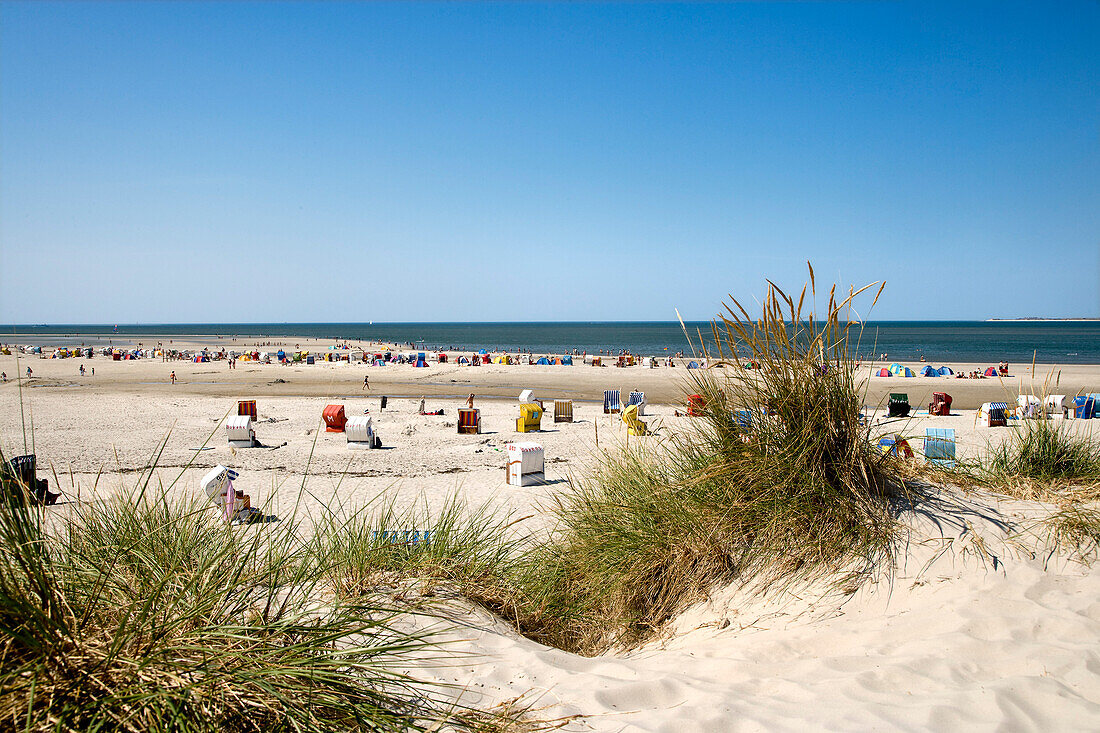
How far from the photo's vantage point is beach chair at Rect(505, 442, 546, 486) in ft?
38.4

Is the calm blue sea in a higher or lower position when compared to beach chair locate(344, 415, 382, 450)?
higher

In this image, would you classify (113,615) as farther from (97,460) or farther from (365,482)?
(97,460)

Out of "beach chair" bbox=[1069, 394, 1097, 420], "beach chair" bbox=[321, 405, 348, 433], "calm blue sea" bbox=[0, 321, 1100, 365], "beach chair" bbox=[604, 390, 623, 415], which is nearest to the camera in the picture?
"beach chair" bbox=[321, 405, 348, 433]

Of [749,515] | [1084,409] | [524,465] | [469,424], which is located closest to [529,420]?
[469,424]

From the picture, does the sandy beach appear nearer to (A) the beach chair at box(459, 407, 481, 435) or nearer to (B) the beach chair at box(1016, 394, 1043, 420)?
(B) the beach chair at box(1016, 394, 1043, 420)

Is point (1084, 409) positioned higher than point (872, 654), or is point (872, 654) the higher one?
point (872, 654)

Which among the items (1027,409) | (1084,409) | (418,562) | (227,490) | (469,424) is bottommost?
(469,424)

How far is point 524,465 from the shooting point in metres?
11.8

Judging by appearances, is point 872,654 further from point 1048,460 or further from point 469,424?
point 469,424

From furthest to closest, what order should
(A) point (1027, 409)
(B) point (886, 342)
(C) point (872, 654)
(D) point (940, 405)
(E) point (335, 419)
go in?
(B) point (886, 342), (D) point (940, 405), (E) point (335, 419), (A) point (1027, 409), (C) point (872, 654)

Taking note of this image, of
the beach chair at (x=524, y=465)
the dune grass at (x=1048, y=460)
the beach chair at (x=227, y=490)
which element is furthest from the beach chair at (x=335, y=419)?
the dune grass at (x=1048, y=460)

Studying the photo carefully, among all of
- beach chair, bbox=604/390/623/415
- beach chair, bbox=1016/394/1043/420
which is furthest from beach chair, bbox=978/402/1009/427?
beach chair, bbox=604/390/623/415

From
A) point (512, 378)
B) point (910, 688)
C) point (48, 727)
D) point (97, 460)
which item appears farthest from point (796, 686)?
point (512, 378)

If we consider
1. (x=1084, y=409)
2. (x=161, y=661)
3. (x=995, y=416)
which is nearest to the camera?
(x=161, y=661)
